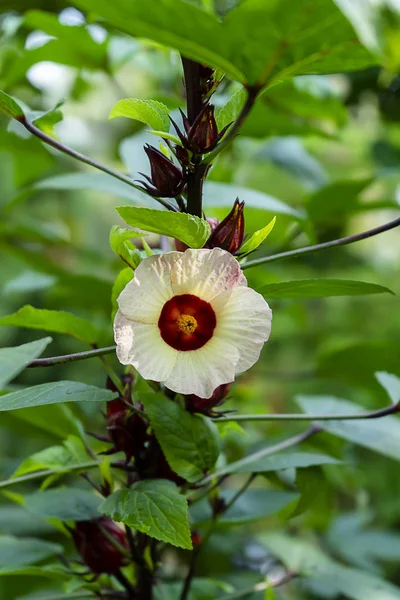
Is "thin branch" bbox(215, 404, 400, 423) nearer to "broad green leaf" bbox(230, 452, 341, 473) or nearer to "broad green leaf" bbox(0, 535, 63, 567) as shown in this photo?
"broad green leaf" bbox(230, 452, 341, 473)

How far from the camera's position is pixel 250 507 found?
598mm

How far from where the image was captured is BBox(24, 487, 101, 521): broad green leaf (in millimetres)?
467

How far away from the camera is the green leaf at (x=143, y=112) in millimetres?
349

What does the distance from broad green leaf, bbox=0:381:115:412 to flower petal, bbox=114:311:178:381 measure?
1.4 inches

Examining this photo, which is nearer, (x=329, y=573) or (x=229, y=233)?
(x=229, y=233)

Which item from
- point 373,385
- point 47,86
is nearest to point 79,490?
point 373,385

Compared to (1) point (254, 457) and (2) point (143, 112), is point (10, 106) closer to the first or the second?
(2) point (143, 112)

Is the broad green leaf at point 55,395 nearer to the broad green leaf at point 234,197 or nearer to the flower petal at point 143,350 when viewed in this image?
the flower petal at point 143,350

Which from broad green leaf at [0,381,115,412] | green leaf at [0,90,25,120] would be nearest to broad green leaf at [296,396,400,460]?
broad green leaf at [0,381,115,412]

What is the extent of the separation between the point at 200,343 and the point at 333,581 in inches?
14.5

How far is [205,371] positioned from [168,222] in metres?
0.09

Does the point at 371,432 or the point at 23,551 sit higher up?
the point at 371,432

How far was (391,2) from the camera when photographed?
271mm

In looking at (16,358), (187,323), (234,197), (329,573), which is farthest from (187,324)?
(329,573)
